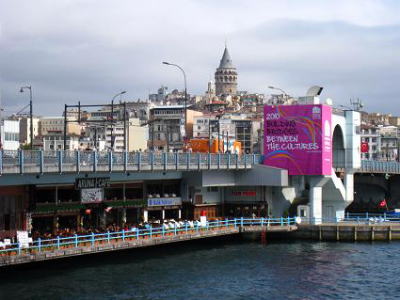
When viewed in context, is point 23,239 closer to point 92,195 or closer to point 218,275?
point 92,195

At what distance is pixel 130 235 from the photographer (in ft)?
199

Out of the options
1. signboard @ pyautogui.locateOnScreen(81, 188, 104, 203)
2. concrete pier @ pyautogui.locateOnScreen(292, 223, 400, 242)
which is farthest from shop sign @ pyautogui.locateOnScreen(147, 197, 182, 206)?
concrete pier @ pyautogui.locateOnScreen(292, 223, 400, 242)

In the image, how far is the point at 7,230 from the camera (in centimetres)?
5806

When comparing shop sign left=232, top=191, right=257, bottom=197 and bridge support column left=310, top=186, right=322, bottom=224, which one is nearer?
shop sign left=232, top=191, right=257, bottom=197

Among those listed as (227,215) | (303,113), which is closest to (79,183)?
(227,215)

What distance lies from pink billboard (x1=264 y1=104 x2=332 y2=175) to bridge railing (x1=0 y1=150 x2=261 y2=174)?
635cm

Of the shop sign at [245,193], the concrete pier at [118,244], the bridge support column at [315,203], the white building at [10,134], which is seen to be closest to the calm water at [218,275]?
the concrete pier at [118,244]

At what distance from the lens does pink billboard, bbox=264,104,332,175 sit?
81.2 metres

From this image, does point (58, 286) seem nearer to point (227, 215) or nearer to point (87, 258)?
point (87, 258)

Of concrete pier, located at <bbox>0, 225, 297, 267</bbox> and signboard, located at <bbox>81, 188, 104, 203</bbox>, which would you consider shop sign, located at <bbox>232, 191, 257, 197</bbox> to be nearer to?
concrete pier, located at <bbox>0, 225, 297, 267</bbox>

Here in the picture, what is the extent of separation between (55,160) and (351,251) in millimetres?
30447

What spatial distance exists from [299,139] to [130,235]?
1114 inches

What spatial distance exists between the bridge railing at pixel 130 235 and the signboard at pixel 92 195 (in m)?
4.18

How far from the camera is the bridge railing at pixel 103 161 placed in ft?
172
